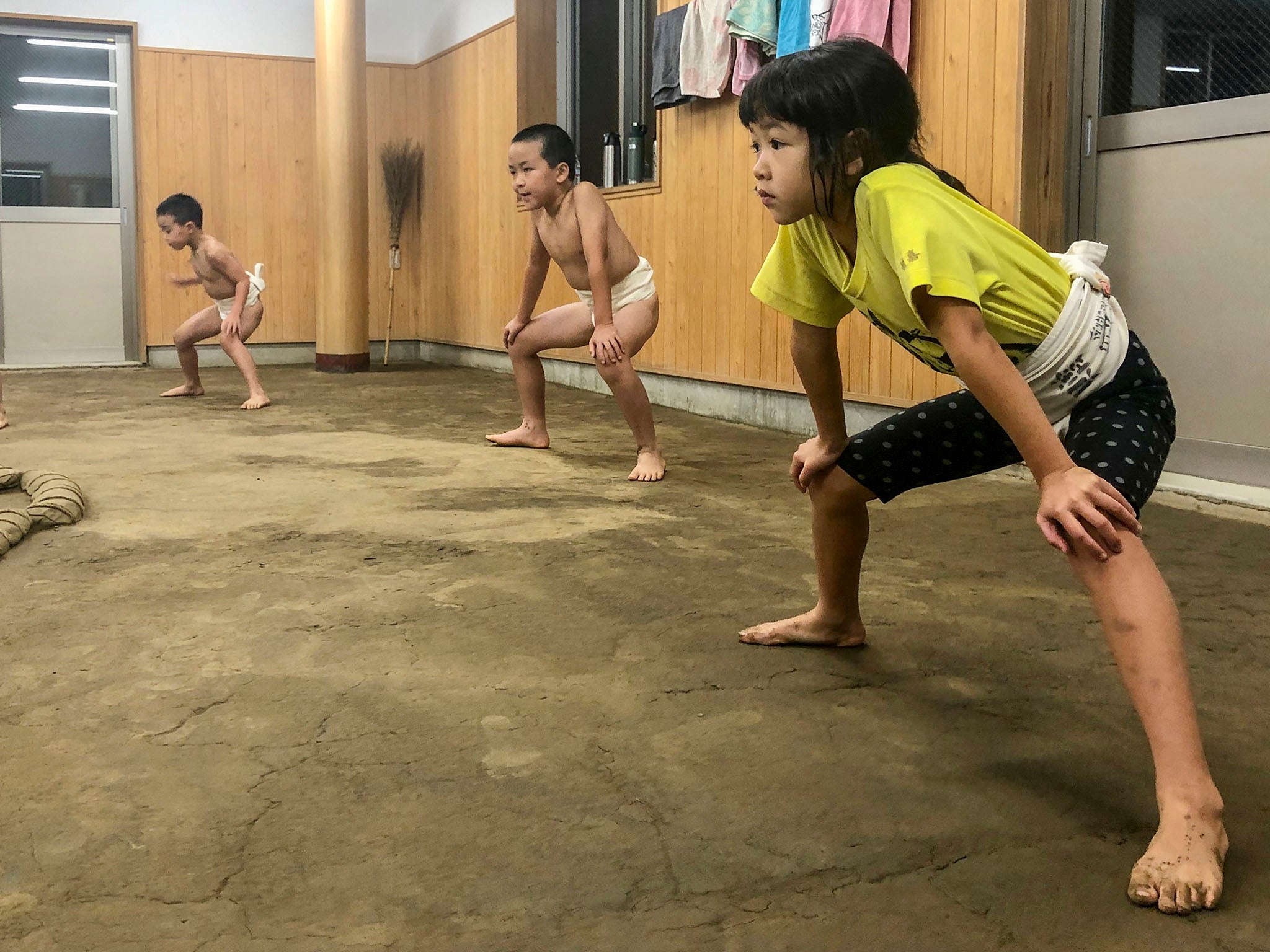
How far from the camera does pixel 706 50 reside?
4641 millimetres

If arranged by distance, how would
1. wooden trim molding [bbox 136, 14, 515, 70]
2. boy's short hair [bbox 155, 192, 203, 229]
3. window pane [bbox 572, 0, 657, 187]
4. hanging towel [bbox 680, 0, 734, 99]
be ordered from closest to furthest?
1. hanging towel [bbox 680, 0, 734, 99]
2. boy's short hair [bbox 155, 192, 203, 229]
3. window pane [bbox 572, 0, 657, 187]
4. wooden trim molding [bbox 136, 14, 515, 70]

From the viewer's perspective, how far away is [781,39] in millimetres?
4129

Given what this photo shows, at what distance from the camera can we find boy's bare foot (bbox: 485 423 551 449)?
158 inches

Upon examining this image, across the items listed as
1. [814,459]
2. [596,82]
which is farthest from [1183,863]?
[596,82]

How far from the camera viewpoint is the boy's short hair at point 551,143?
3570 mm

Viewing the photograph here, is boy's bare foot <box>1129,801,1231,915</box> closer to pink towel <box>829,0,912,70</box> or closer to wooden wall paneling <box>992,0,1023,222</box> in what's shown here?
wooden wall paneling <box>992,0,1023,222</box>

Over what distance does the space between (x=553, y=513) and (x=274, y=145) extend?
574 cm

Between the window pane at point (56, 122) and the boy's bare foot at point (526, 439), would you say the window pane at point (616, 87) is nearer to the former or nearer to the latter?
the boy's bare foot at point (526, 439)

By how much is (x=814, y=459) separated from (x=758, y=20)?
303 centimetres

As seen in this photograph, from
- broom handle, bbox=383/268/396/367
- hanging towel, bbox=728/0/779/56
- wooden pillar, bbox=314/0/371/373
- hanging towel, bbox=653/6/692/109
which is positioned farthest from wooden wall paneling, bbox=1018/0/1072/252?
broom handle, bbox=383/268/396/367

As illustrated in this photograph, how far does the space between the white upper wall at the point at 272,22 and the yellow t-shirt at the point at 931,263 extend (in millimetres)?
5976

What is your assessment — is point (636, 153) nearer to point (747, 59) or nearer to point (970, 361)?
point (747, 59)

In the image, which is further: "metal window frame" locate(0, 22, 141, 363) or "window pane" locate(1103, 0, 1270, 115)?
"metal window frame" locate(0, 22, 141, 363)

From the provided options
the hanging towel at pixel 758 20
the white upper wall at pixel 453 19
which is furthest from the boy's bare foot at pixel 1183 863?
the white upper wall at pixel 453 19
